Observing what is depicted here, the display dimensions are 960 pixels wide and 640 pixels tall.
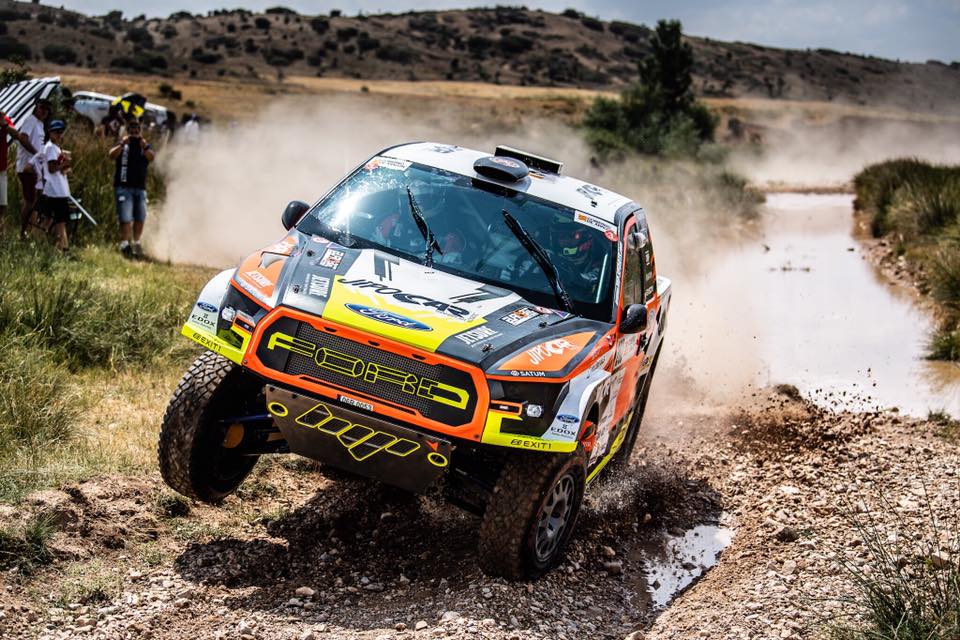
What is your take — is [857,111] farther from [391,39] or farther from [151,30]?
[151,30]

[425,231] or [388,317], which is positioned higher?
[425,231]

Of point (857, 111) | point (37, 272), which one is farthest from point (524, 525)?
point (857, 111)

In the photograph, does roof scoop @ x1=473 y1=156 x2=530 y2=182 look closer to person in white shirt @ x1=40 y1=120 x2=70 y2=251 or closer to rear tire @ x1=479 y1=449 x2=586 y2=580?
rear tire @ x1=479 y1=449 x2=586 y2=580

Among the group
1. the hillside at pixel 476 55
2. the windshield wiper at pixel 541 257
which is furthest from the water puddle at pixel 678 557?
the hillside at pixel 476 55

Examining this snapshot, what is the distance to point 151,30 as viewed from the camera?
8188cm

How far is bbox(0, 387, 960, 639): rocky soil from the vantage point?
5.37 metres

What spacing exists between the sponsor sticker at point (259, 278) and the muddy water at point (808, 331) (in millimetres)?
6226

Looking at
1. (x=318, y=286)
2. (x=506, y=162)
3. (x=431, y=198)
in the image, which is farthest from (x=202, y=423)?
(x=506, y=162)

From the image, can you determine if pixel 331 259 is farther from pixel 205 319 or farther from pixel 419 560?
pixel 419 560

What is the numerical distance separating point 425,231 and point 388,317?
4.26 feet

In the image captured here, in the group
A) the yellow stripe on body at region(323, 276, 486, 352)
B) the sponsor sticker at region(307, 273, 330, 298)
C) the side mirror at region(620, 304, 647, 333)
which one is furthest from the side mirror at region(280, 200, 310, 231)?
the side mirror at region(620, 304, 647, 333)

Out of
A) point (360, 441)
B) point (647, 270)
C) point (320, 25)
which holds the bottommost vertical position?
point (360, 441)

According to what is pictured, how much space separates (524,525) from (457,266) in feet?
5.77

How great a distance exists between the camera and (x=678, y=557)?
746 cm
